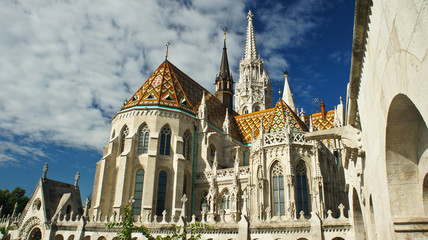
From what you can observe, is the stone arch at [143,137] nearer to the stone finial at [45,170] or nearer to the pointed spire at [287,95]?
the stone finial at [45,170]

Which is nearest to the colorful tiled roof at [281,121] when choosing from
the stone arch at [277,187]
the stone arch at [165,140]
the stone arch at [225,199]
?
the stone arch at [277,187]

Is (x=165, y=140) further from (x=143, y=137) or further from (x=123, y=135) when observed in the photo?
(x=123, y=135)

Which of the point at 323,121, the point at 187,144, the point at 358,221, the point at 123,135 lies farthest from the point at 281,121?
the point at 358,221

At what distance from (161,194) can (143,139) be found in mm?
4433

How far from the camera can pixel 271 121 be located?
2484cm

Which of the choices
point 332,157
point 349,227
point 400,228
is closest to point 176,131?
point 332,157

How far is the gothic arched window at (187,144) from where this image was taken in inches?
1013

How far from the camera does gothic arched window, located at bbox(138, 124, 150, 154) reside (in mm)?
24523

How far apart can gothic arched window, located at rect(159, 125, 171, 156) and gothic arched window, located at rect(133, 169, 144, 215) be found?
87.7 inches

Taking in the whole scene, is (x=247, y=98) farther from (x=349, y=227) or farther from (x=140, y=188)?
(x=349, y=227)

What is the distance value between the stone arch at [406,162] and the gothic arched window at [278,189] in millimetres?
15553

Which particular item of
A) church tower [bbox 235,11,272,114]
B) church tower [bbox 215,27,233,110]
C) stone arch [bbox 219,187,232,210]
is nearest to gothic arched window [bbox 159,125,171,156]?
stone arch [bbox 219,187,232,210]

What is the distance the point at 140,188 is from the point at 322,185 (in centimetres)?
1244

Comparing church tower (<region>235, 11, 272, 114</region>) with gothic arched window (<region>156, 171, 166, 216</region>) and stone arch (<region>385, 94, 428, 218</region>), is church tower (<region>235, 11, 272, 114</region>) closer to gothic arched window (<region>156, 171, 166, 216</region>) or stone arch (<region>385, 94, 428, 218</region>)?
gothic arched window (<region>156, 171, 166, 216</region>)
